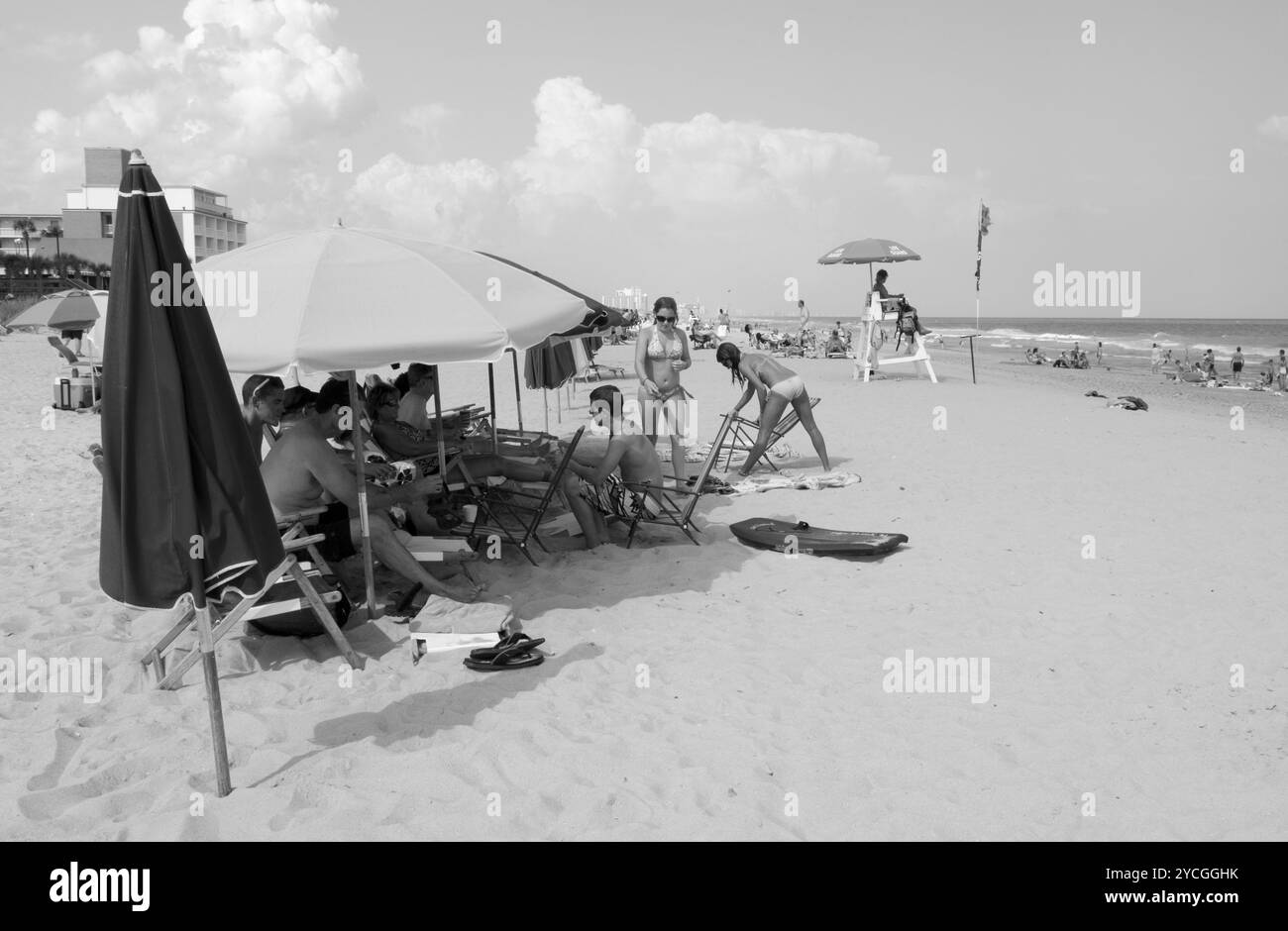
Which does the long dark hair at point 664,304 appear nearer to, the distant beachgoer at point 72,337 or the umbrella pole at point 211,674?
the umbrella pole at point 211,674

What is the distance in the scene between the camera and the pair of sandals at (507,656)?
13.6 ft

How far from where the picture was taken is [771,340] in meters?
31.6

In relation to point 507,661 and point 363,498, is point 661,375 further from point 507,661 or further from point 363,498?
point 507,661

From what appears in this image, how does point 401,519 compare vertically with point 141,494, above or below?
below

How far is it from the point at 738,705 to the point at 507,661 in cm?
107

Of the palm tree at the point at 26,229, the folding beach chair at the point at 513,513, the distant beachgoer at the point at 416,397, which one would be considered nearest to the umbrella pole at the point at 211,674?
the folding beach chair at the point at 513,513

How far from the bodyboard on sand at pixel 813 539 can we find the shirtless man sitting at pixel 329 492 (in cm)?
203

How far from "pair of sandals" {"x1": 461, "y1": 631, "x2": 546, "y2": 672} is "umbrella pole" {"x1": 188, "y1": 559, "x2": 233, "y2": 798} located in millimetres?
1221

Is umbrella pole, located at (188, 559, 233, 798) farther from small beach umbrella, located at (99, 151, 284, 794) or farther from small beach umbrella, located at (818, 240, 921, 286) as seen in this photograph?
small beach umbrella, located at (818, 240, 921, 286)

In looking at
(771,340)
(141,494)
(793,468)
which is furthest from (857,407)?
(771,340)
